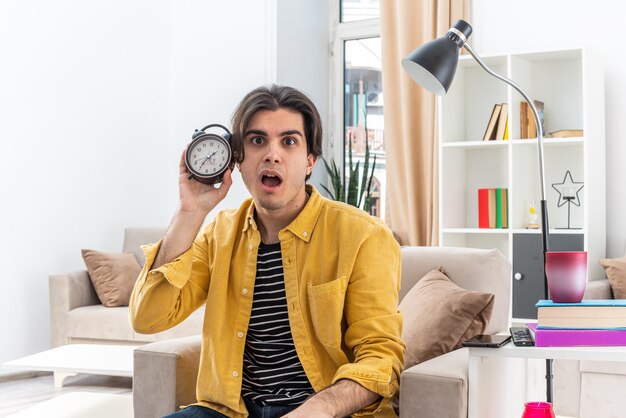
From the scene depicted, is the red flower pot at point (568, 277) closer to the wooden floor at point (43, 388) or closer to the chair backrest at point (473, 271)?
the chair backrest at point (473, 271)

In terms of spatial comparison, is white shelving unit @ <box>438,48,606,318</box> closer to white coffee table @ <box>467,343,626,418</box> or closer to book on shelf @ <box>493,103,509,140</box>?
book on shelf @ <box>493,103,509,140</box>

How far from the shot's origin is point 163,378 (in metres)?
2.12

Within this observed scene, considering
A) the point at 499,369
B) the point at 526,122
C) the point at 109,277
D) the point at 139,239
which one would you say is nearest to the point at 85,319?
the point at 109,277

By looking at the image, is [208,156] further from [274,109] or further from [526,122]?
[526,122]

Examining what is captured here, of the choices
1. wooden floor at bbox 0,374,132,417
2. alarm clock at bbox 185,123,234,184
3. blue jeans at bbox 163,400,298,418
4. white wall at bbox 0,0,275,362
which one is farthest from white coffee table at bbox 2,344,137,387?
alarm clock at bbox 185,123,234,184

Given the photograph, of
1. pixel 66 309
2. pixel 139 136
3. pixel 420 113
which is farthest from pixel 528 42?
pixel 66 309

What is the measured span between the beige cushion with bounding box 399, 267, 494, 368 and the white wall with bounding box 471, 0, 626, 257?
2.44 metres

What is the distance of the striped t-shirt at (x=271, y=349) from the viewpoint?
6.06 ft

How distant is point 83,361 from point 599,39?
3144 mm

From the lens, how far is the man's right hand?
6.24 feet

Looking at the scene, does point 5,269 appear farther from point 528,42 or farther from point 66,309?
point 528,42

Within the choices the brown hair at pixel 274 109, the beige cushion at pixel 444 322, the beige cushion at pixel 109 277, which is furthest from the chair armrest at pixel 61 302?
the brown hair at pixel 274 109

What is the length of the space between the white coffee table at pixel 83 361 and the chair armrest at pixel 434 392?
1721 mm

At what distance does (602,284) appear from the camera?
3.69 m
